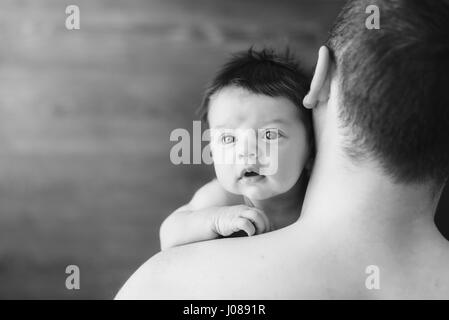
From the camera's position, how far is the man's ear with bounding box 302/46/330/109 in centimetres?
75

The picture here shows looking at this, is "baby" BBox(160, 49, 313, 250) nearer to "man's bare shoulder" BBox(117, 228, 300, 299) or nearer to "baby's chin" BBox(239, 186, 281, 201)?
"baby's chin" BBox(239, 186, 281, 201)

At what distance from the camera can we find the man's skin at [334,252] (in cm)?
72

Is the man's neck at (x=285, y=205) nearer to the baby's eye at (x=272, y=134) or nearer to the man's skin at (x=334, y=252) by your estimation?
the baby's eye at (x=272, y=134)

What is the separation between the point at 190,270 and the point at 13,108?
2.93ft

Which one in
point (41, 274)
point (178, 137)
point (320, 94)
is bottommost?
point (41, 274)

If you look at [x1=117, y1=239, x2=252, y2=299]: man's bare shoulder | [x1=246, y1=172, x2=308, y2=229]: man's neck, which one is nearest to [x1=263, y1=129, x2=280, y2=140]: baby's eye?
[x1=246, y1=172, x2=308, y2=229]: man's neck

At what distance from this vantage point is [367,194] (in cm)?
75

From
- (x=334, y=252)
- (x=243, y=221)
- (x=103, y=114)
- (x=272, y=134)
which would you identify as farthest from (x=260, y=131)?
(x=103, y=114)

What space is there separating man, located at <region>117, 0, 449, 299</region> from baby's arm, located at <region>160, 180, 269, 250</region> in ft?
0.37

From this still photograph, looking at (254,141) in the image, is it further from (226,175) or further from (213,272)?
(213,272)

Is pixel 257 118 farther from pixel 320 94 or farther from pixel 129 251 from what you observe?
pixel 129 251

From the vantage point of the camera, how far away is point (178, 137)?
1447 mm

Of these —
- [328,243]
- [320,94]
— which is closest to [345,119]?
[320,94]

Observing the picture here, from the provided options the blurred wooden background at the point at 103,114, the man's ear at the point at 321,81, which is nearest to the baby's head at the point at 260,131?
the man's ear at the point at 321,81
